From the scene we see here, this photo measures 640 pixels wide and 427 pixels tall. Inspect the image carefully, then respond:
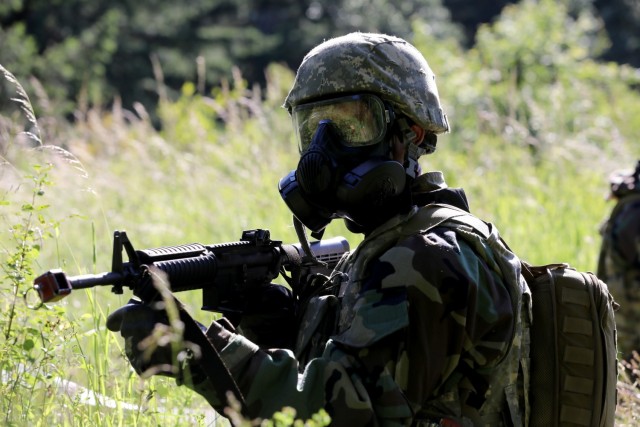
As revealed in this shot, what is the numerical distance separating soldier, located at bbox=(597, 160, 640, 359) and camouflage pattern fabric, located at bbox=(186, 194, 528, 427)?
147 inches

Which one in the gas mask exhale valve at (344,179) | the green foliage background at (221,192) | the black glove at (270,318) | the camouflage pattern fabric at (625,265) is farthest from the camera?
Result: the camouflage pattern fabric at (625,265)

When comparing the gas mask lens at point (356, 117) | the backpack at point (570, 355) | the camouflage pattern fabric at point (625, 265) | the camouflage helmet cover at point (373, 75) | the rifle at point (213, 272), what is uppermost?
the camouflage helmet cover at point (373, 75)

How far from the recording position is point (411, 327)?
269 centimetres

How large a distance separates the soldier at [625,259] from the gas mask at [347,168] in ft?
12.0

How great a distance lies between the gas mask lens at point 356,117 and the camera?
3076 millimetres

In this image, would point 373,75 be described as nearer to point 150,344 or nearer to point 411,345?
point 411,345

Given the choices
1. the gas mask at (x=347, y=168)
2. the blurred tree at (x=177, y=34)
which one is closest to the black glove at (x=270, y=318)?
the gas mask at (x=347, y=168)

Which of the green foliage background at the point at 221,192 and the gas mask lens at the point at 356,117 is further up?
the gas mask lens at the point at 356,117

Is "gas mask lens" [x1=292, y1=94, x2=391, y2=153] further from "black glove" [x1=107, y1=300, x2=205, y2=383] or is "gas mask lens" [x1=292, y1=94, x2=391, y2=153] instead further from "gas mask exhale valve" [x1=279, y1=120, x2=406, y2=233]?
"black glove" [x1=107, y1=300, x2=205, y2=383]

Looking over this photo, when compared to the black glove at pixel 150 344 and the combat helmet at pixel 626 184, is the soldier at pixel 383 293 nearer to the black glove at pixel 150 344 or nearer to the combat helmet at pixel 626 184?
the black glove at pixel 150 344

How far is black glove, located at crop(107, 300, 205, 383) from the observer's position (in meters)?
2.69

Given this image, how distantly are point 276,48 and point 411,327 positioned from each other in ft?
94.6

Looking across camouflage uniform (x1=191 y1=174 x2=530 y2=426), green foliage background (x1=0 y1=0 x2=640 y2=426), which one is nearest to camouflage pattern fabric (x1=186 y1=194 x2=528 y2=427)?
camouflage uniform (x1=191 y1=174 x2=530 y2=426)

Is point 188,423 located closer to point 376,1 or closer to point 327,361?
point 327,361
